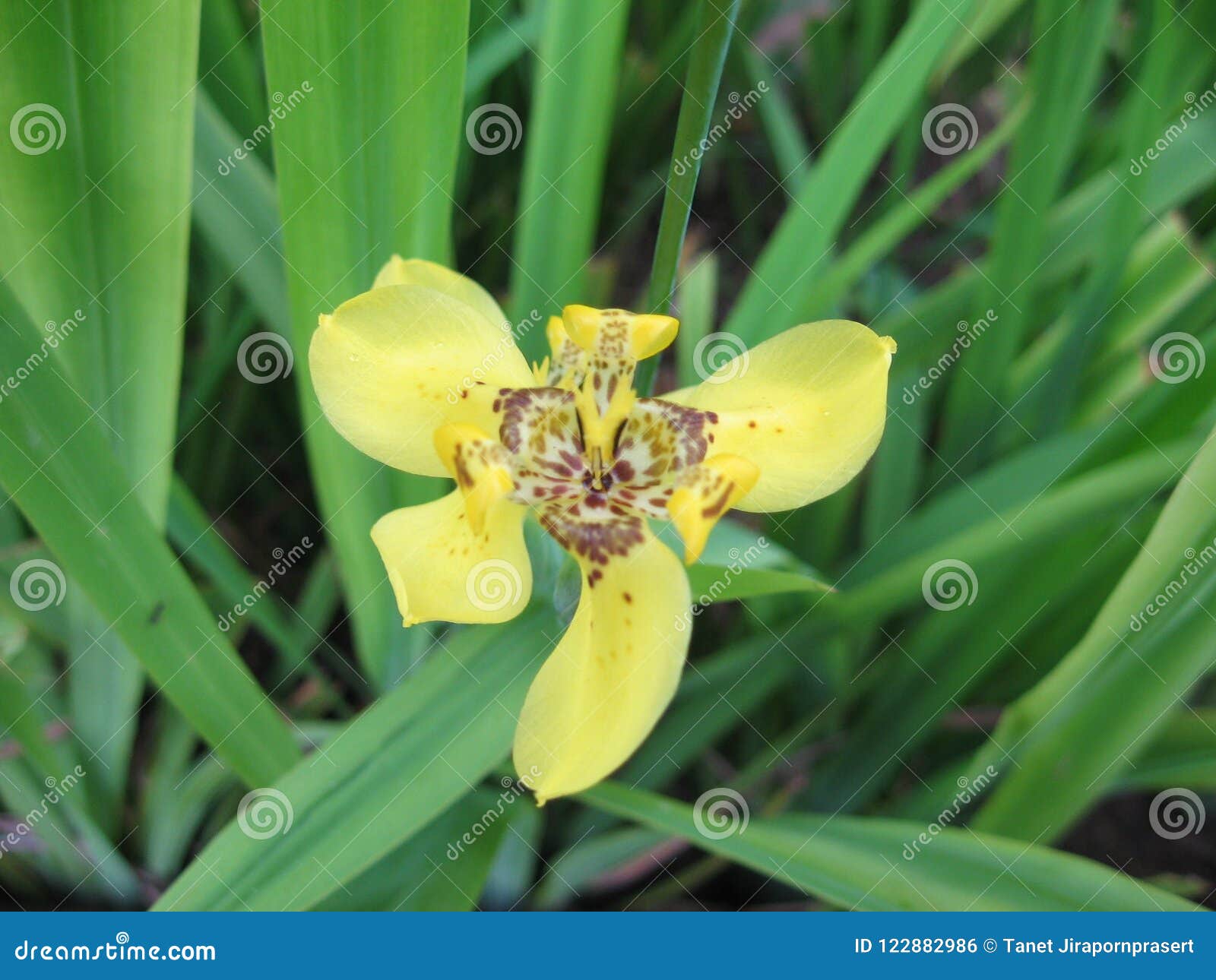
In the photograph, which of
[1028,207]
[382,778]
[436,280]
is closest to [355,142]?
[436,280]

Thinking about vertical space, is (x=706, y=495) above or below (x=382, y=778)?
above

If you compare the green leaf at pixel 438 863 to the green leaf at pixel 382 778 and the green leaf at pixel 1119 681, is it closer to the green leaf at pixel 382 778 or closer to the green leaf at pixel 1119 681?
the green leaf at pixel 382 778

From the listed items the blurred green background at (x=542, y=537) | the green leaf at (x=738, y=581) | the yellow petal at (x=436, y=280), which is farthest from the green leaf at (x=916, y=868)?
the yellow petal at (x=436, y=280)

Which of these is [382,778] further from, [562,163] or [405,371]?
[562,163]

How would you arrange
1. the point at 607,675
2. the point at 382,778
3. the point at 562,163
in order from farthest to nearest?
the point at 562,163 → the point at 382,778 → the point at 607,675

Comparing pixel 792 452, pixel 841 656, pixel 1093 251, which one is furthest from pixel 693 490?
pixel 1093 251

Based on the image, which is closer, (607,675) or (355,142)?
(607,675)

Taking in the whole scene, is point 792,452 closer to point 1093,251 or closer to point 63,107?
point 63,107

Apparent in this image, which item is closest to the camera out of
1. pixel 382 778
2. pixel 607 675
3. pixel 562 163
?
pixel 607 675
